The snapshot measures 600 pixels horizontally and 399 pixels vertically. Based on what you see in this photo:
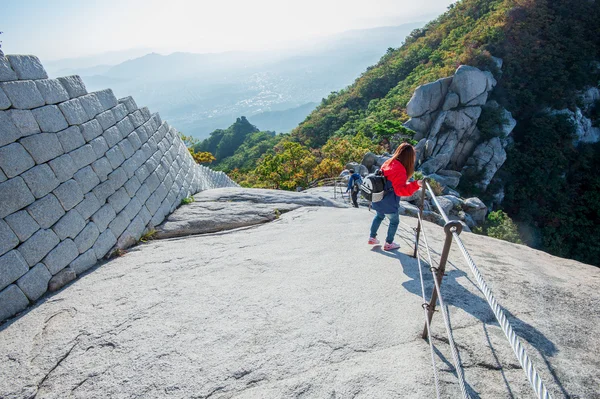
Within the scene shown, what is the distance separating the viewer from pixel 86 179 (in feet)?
16.3

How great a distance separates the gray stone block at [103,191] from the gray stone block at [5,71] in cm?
186

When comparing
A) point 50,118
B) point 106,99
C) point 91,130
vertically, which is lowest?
point 91,130

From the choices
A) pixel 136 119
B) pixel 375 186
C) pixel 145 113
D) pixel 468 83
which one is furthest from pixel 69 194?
pixel 468 83

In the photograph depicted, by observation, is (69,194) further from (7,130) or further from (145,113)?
(145,113)

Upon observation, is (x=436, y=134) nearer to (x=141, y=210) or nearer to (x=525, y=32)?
(x=525, y=32)

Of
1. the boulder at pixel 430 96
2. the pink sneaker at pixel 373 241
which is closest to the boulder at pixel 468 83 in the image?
the boulder at pixel 430 96

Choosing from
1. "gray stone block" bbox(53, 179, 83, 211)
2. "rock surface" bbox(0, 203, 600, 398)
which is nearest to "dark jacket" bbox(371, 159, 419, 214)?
"rock surface" bbox(0, 203, 600, 398)

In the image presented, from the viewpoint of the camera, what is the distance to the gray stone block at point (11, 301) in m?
3.60

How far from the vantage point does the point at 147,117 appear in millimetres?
7629

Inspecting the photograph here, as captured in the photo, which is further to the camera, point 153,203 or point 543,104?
point 543,104

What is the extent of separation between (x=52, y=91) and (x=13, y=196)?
1752 mm

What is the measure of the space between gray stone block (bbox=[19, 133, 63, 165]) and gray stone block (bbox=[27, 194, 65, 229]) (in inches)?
21.4

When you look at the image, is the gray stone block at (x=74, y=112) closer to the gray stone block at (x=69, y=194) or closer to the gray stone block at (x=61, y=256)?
the gray stone block at (x=69, y=194)

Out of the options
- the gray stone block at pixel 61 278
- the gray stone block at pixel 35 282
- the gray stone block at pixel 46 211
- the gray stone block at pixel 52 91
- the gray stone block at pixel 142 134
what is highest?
the gray stone block at pixel 52 91
